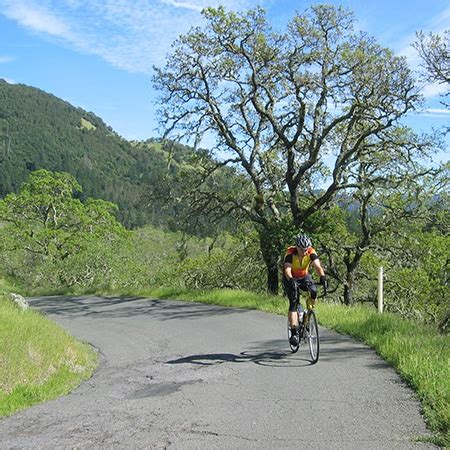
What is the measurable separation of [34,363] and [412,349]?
5858 millimetres

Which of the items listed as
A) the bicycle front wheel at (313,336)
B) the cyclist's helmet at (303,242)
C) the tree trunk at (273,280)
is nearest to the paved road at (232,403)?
the bicycle front wheel at (313,336)

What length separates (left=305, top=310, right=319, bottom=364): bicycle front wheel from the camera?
26.7 ft

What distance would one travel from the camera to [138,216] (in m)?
132

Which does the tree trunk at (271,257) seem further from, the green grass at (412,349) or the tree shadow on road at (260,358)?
the tree shadow on road at (260,358)

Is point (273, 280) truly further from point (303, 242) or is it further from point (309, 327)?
point (303, 242)

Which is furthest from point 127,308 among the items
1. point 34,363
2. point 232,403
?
point 232,403

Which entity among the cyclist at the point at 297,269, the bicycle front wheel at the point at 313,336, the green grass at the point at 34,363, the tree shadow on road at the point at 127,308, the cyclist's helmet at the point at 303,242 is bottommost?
the tree shadow on road at the point at 127,308

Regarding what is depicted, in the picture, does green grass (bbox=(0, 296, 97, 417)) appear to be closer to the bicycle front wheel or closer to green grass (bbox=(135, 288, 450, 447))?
the bicycle front wheel

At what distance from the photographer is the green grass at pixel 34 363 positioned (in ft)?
23.5

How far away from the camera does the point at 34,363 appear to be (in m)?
8.16

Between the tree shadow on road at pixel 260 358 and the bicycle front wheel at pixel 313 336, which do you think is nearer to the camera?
the bicycle front wheel at pixel 313 336

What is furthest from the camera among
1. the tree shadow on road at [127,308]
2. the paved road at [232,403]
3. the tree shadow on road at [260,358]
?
the tree shadow on road at [127,308]

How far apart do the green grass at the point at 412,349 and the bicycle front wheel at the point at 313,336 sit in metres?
1.10

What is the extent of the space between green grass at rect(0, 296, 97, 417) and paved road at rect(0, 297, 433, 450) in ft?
1.03
